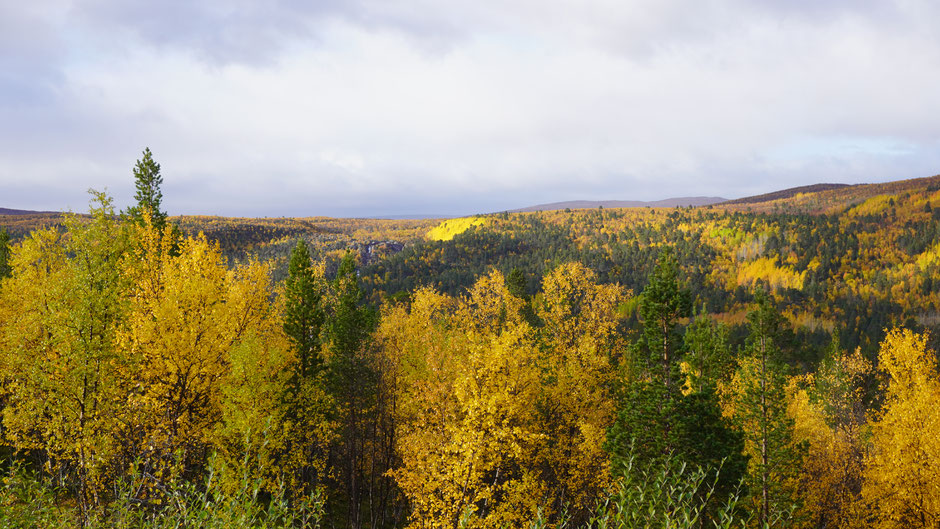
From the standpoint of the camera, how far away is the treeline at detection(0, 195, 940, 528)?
18531mm

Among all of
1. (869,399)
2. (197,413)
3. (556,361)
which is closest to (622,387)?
(556,361)

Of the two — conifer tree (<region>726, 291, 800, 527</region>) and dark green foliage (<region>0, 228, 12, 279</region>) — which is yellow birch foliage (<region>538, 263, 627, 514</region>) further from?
dark green foliage (<region>0, 228, 12, 279</region>)

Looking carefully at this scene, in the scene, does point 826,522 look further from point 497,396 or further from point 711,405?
point 497,396

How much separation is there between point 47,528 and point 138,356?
9883 mm

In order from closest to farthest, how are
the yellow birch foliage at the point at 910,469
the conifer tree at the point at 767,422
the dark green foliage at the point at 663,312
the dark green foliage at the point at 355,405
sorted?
the dark green foliage at the point at 663,312 < the conifer tree at the point at 767,422 < the yellow birch foliage at the point at 910,469 < the dark green foliage at the point at 355,405

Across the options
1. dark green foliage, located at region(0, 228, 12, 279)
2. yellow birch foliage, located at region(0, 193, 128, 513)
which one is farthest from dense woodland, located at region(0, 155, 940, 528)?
dark green foliage, located at region(0, 228, 12, 279)

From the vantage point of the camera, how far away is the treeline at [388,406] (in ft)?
60.8

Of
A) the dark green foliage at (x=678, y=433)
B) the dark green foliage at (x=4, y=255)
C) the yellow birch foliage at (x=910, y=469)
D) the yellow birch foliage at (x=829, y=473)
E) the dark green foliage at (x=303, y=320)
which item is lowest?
the yellow birch foliage at (x=829, y=473)

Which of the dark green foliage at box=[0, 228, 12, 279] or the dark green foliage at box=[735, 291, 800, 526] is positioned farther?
the dark green foliage at box=[0, 228, 12, 279]

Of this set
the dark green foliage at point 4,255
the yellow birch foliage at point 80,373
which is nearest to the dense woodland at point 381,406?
the yellow birch foliage at point 80,373

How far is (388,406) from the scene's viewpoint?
1535 inches

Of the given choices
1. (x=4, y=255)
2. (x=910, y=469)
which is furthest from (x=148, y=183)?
(x=910, y=469)

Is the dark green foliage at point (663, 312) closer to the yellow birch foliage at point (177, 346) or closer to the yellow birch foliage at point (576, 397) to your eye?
the yellow birch foliage at point (576, 397)

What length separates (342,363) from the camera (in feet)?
120
